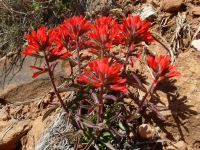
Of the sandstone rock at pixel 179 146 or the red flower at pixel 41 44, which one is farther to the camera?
the sandstone rock at pixel 179 146

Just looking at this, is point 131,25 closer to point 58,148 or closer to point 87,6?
point 58,148

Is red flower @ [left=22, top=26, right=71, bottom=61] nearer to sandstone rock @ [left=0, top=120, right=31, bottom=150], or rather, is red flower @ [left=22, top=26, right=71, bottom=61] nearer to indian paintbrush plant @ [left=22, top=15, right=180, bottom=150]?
indian paintbrush plant @ [left=22, top=15, right=180, bottom=150]

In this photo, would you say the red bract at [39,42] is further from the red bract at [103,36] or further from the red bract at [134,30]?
the red bract at [134,30]

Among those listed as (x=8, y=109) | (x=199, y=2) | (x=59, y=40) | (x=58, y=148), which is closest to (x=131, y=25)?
(x=59, y=40)

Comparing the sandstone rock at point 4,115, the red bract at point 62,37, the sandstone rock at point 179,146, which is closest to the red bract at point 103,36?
the red bract at point 62,37

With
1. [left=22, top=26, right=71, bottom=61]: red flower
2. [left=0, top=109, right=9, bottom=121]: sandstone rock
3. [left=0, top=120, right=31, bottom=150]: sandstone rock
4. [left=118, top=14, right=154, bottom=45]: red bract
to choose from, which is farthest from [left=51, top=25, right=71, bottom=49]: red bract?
[left=0, top=109, right=9, bottom=121]: sandstone rock

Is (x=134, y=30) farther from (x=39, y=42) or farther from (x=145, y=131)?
(x=145, y=131)

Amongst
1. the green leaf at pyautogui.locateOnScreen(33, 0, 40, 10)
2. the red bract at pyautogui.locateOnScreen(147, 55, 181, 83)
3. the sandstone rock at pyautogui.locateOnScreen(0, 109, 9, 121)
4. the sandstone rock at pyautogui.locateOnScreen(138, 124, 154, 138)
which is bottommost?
the sandstone rock at pyautogui.locateOnScreen(0, 109, 9, 121)
